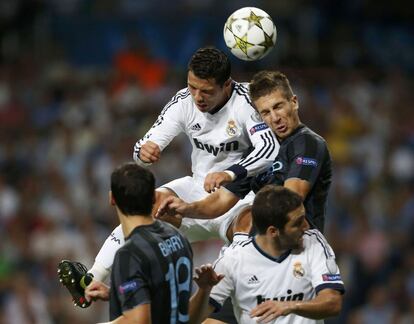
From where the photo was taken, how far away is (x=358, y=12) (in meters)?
17.9

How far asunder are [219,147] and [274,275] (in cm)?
Answer: 123

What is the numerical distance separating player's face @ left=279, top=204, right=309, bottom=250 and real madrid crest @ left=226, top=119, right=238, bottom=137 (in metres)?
1.14

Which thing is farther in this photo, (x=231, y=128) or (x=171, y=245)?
(x=231, y=128)

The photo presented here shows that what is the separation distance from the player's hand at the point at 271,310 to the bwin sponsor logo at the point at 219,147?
157cm

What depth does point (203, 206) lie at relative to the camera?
7.67 m

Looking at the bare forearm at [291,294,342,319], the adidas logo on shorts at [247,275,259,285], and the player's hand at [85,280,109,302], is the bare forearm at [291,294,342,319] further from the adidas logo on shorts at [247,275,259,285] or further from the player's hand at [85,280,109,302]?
the player's hand at [85,280,109,302]

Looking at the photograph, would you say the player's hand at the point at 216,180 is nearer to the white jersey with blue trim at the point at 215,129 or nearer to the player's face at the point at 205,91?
the white jersey with blue trim at the point at 215,129

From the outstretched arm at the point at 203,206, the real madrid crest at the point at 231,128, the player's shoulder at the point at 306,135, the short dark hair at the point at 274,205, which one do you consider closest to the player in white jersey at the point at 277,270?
the short dark hair at the point at 274,205

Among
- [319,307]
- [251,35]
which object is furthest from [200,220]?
[319,307]

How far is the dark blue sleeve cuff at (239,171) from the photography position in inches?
301

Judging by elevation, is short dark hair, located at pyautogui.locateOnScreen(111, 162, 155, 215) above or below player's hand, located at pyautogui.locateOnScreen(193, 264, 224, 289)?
above

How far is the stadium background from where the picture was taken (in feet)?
46.2

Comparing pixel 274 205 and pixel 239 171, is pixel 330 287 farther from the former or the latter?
pixel 239 171

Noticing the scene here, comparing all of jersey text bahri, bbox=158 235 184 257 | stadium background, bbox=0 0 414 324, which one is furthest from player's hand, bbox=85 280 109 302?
stadium background, bbox=0 0 414 324
